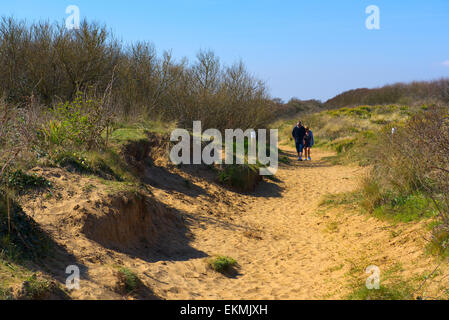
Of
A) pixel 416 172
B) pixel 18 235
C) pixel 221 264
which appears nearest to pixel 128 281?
pixel 18 235

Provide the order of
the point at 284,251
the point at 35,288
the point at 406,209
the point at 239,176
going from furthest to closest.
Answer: the point at 239,176 < the point at 284,251 < the point at 406,209 < the point at 35,288

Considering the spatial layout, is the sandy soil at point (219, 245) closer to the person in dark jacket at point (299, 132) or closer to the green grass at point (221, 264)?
the green grass at point (221, 264)

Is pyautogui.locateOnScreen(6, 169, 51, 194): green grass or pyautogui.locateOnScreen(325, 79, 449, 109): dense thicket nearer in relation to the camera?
pyautogui.locateOnScreen(6, 169, 51, 194): green grass

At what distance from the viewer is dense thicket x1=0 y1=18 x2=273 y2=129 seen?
49.1 feet

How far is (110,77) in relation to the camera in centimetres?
1672

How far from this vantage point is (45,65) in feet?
50.6

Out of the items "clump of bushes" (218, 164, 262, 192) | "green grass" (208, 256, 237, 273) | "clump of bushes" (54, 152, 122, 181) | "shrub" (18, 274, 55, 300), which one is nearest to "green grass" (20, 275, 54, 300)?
"shrub" (18, 274, 55, 300)

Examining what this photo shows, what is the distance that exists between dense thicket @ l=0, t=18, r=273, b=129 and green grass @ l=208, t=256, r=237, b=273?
7877 mm

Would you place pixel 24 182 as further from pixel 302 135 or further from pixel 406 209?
pixel 302 135

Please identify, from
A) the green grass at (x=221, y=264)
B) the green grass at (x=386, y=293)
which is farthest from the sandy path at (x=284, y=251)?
the green grass at (x=386, y=293)

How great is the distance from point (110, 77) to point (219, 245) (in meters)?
10.9

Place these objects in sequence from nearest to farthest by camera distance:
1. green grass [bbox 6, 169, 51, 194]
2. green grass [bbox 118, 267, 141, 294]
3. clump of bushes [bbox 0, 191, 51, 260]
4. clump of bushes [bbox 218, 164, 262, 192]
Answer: clump of bushes [bbox 0, 191, 51, 260], green grass [bbox 118, 267, 141, 294], green grass [bbox 6, 169, 51, 194], clump of bushes [bbox 218, 164, 262, 192]

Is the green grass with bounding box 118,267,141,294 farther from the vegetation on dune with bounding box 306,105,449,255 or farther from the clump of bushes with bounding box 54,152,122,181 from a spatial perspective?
the vegetation on dune with bounding box 306,105,449,255

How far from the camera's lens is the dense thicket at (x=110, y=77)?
15.0 metres
